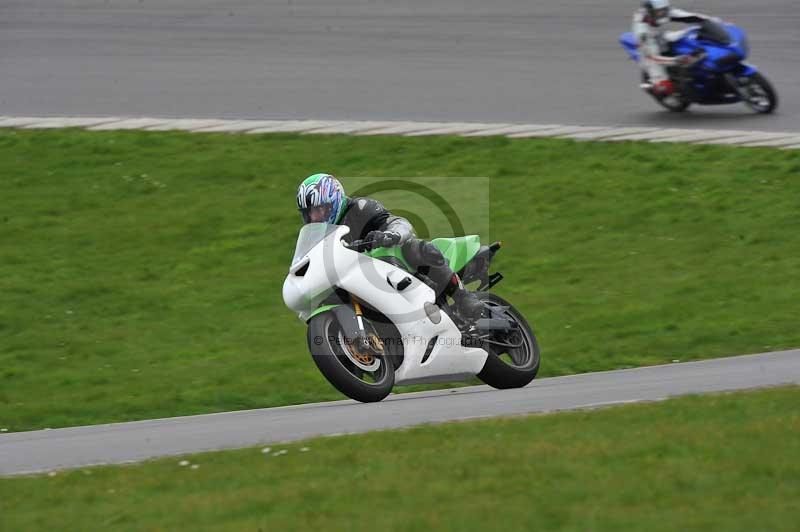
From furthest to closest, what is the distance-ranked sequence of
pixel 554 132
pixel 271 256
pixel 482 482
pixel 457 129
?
pixel 457 129
pixel 554 132
pixel 271 256
pixel 482 482

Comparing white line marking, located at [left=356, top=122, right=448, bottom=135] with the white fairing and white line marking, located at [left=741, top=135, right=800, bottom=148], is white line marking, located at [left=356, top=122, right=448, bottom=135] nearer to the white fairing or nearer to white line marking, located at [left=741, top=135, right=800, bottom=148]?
white line marking, located at [left=741, top=135, right=800, bottom=148]

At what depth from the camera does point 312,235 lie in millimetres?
8820

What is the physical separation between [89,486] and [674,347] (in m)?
5.72

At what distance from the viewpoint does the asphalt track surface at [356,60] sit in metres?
18.8

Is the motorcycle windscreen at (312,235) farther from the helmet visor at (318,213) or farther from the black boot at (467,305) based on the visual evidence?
the black boot at (467,305)

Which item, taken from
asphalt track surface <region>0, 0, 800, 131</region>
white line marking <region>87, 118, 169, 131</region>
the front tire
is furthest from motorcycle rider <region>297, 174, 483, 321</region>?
white line marking <region>87, 118, 169, 131</region>

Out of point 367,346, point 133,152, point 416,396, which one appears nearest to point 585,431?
point 367,346

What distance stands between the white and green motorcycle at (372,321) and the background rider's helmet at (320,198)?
0.27 feet

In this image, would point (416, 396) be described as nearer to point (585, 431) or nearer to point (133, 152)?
point (585, 431)

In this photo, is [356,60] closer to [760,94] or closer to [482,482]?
[760,94]

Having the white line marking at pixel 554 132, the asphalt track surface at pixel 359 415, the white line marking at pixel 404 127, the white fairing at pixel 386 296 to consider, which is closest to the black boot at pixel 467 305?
the white fairing at pixel 386 296

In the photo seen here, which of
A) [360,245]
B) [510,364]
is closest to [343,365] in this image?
[360,245]

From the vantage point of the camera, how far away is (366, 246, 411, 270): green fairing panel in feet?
29.5

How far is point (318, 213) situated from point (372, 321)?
0.79 metres
